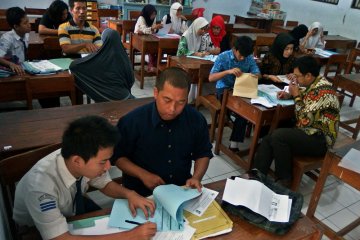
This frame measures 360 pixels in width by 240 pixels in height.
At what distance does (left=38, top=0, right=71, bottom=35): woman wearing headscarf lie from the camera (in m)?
3.41

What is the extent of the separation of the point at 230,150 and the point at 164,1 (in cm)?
529

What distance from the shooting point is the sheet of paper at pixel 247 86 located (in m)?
2.46

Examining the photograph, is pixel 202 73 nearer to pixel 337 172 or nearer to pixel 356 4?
pixel 337 172

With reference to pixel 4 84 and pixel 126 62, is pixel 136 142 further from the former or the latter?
pixel 4 84

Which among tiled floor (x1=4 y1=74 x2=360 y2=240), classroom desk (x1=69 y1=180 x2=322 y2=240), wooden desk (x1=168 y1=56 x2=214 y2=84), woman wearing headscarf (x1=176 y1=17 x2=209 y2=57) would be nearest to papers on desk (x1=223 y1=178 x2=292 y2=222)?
classroom desk (x1=69 y1=180 x2=322 y2=240)

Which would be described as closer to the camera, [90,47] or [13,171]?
[13,171]

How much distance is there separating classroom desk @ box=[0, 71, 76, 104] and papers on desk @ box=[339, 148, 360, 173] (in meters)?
1.96

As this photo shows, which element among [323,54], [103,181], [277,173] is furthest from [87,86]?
[323,54]

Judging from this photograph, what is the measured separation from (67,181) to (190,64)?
251cm

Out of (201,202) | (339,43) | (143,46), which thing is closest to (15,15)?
(143,46)

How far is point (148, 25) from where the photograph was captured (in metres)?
4.75

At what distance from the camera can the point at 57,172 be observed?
3.42 feet

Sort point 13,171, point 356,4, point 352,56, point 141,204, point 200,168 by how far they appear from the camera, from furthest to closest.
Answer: point 356,4
point 352,56
point 200,168
point 13,171
point 141,204

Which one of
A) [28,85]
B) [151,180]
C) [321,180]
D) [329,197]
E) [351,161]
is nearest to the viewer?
[151,180]
